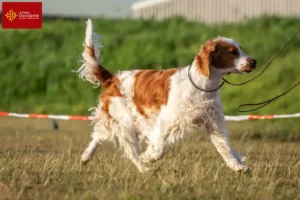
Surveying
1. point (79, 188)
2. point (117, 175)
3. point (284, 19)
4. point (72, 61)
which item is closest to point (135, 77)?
point (117, 175)

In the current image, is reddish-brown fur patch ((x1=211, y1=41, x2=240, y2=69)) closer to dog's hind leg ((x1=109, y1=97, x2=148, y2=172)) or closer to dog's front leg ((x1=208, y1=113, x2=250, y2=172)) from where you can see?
dog's front leg ((x1=208, y1=113, x2=250, y2=172))

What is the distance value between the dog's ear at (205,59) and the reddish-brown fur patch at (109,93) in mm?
1058

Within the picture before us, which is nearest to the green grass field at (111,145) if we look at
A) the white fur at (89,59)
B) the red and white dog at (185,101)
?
the red and white dog at (185,101)

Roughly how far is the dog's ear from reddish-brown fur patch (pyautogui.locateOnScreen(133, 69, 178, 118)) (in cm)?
32

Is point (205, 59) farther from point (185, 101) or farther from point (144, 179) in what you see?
point (144, 179)

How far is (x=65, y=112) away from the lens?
21.2 m

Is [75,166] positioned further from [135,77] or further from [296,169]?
[296,169]

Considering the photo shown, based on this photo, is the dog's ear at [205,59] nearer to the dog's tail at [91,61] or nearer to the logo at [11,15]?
the dog's tail at [91,61]

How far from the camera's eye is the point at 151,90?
26.1 ft

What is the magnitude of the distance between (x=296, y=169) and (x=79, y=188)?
258cm

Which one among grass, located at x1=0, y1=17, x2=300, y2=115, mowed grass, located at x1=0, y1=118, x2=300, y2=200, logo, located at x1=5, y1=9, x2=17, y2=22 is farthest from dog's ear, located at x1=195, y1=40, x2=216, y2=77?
grass, located at x1=0, y1=17, x2=300, y2=115

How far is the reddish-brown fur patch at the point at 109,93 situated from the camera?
27.8 feet

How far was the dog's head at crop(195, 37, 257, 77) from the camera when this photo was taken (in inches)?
301

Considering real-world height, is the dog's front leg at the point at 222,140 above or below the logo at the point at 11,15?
above
